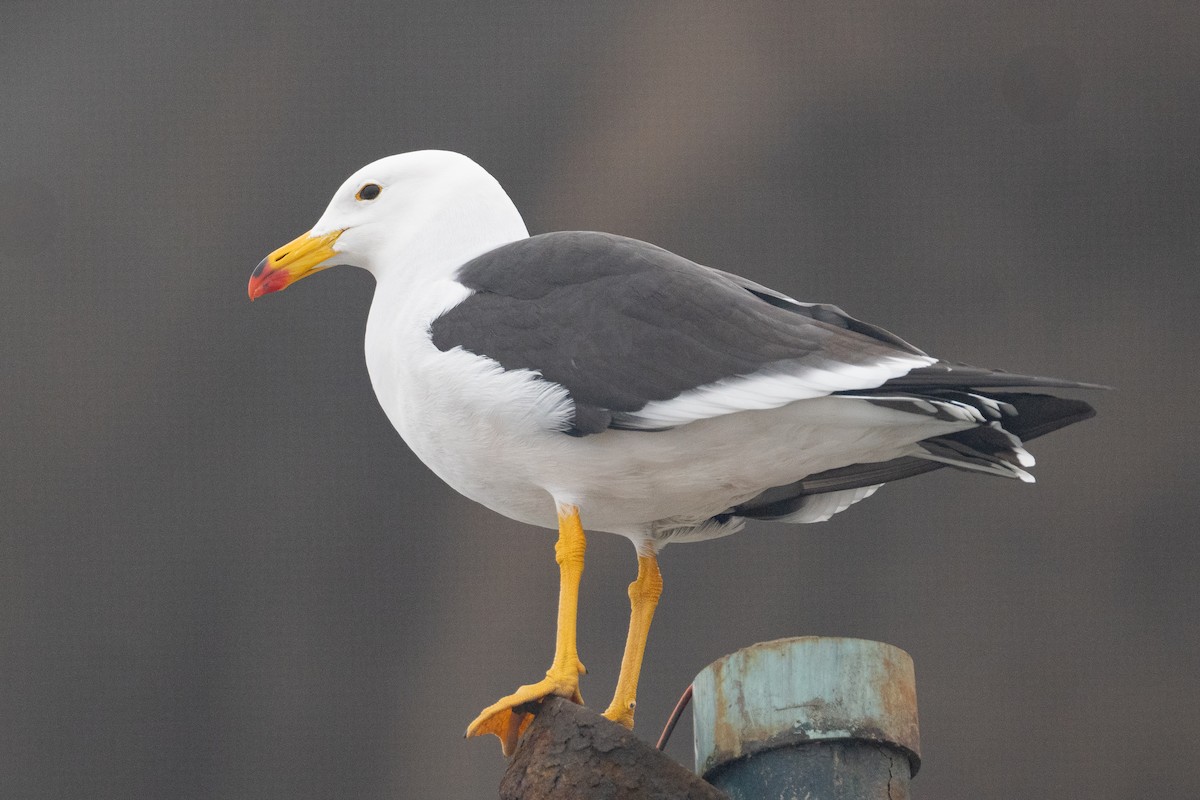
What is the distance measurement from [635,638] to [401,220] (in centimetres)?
87

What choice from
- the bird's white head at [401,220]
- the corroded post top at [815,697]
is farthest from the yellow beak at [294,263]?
the corroded post top at [815,697]

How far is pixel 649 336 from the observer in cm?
241

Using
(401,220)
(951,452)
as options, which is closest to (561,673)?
(951,452)

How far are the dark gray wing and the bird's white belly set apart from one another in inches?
1.8

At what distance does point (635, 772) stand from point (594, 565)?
3.30 meters

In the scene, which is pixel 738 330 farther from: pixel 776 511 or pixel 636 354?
pixel 776 511

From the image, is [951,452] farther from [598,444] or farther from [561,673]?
[561,673]

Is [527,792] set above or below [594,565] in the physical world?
above

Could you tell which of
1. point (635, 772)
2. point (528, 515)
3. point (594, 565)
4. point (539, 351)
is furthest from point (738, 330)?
point (594, 565)

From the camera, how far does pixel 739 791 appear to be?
2344 mm

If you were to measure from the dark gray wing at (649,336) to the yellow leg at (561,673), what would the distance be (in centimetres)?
20

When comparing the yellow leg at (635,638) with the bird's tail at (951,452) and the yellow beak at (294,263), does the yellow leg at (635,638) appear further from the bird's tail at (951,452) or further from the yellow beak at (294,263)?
the yellow beak at (294,263)

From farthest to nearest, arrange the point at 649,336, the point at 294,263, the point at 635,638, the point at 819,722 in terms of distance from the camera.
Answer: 1. the point at 294,263
2. the point at 635,638
3. the point at 649,336
4. the point at 819,722

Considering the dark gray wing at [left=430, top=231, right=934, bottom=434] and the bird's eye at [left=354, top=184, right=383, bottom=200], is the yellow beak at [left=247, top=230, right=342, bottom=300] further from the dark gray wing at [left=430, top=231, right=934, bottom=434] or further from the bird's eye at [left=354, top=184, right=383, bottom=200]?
the dark gray wing at [left=430, top=231, right=934, bottom=434]
